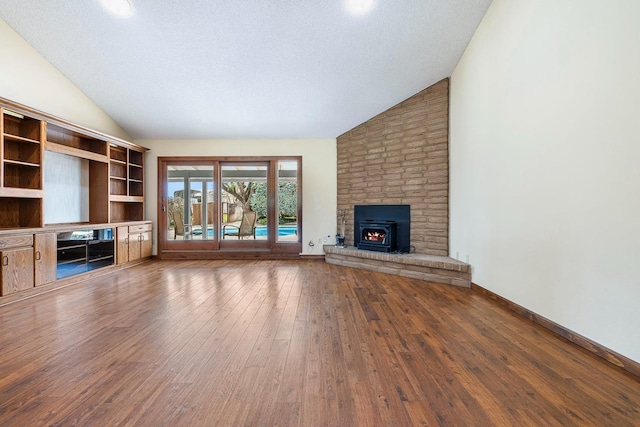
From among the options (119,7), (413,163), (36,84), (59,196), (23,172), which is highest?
(119,7)

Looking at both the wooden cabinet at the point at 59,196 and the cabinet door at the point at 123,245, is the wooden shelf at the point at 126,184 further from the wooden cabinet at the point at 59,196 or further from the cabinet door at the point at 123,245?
the cabinet door at the point at 123,245

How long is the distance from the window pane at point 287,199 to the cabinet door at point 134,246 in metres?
2.65

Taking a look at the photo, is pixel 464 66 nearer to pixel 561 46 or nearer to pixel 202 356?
pixel 561 46

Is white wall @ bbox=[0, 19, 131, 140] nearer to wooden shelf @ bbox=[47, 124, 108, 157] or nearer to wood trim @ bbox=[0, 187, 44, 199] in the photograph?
wooden shelf @ bbox=[47, 124, 108, 157]

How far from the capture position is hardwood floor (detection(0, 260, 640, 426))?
4.80 feet

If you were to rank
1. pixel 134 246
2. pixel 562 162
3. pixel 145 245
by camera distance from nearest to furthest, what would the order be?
pixel 562 162 < pixel 134 246 < pixel 145 245

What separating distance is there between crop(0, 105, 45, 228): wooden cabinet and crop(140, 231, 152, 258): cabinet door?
78.9 inches

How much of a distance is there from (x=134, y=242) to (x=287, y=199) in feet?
9.74

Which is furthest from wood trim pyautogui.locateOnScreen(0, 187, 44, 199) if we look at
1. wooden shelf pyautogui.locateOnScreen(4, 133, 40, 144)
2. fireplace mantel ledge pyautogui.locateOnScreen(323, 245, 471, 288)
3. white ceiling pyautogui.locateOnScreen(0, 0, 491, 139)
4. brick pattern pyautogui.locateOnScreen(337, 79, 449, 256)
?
brick pattern pyautogui.locateOnScreen(337, 79, 449, 256)

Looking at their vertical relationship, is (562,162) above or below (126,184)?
below

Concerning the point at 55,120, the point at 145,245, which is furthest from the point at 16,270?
the point at 145,245

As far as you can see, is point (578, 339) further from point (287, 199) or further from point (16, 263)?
point (16, 263)

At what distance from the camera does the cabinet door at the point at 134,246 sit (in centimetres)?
541

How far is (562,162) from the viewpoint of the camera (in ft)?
8.12
